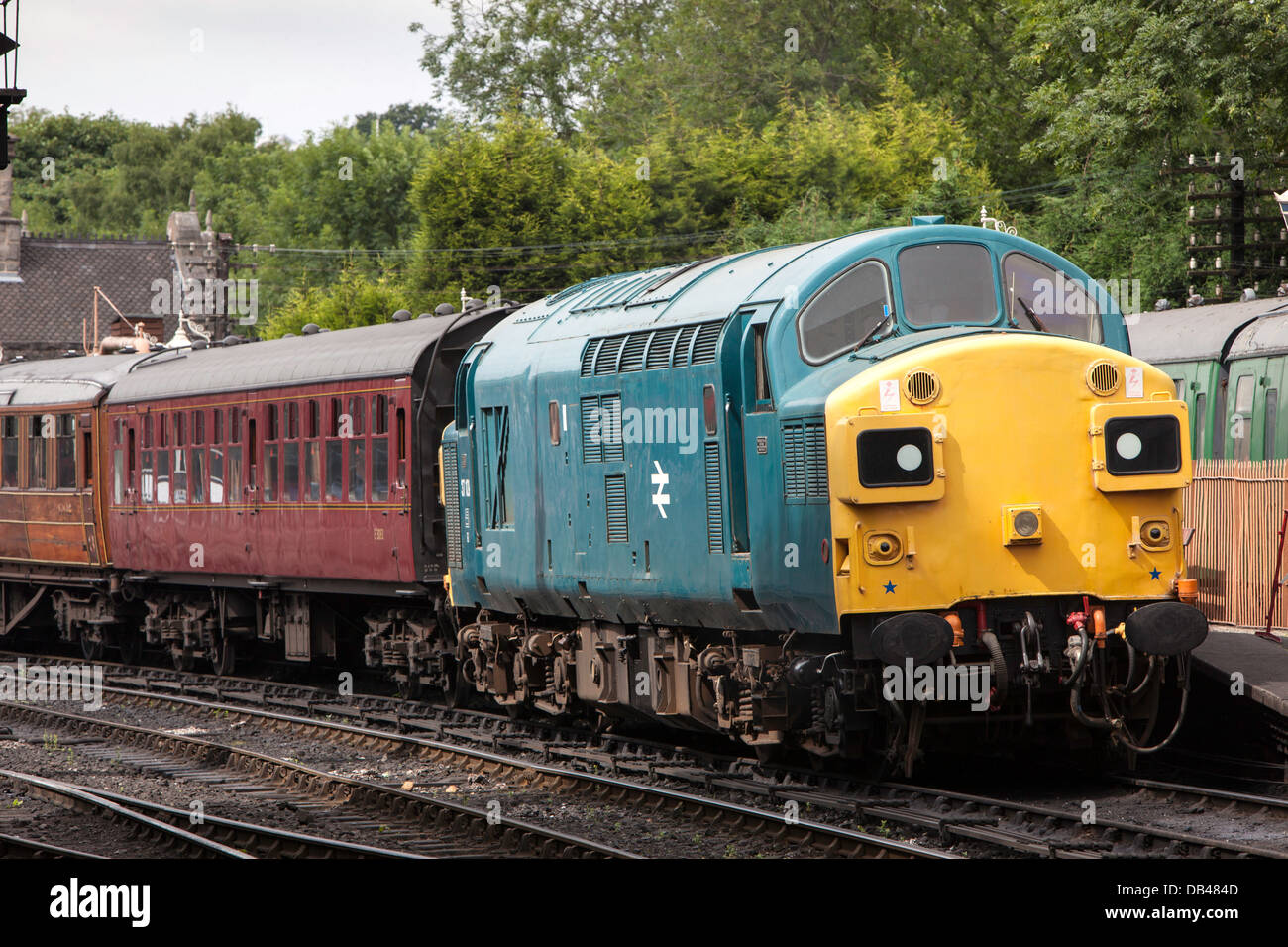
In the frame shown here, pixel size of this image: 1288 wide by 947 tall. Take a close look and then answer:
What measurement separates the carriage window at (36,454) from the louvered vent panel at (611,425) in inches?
632

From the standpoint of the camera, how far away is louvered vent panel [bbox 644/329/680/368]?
12.8m

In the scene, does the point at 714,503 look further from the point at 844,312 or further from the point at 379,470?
the point at 379,470

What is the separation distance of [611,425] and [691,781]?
2.65 metres

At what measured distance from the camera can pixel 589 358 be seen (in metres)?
13.9

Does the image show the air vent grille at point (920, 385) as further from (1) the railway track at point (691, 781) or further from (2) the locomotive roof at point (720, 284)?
(1) the railway track at point (691, 781)

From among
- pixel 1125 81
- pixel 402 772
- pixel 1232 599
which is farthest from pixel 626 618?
pixel 1125 81

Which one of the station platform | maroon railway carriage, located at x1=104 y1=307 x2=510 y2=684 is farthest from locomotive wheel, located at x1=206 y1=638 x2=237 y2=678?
the station platform

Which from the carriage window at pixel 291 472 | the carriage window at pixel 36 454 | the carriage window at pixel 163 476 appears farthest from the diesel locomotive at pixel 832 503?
the carriage window at pixel 36 454

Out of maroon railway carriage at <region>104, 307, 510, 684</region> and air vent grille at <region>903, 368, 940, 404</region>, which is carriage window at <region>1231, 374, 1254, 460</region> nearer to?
maroon railway carriage at <region>104, 307, 510, 684</region>

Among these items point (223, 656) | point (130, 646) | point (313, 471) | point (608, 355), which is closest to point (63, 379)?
point (130, 646)

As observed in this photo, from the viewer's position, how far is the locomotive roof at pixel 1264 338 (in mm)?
17594

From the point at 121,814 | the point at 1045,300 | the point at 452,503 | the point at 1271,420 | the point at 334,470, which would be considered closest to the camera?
the point at 1045,300

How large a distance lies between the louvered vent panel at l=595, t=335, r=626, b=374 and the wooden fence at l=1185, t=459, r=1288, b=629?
5.87m
